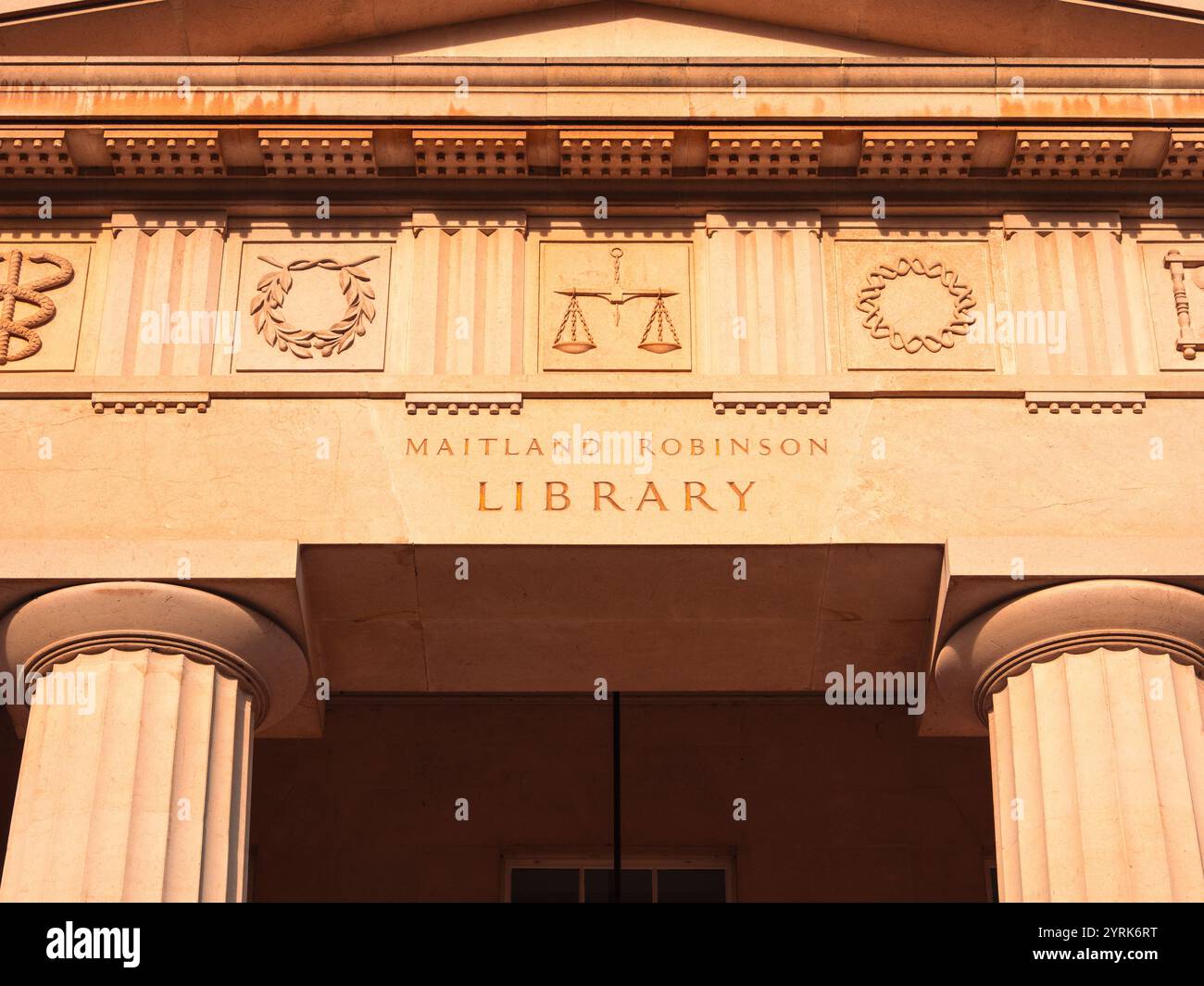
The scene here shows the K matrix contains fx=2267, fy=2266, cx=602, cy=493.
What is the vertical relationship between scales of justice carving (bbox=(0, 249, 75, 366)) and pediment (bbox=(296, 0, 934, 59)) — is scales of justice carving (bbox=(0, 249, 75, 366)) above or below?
below

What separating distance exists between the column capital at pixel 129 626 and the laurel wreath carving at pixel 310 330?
2.85m

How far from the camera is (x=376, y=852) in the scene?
26.8 m

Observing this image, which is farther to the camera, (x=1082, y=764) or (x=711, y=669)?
(x=711, y=669)

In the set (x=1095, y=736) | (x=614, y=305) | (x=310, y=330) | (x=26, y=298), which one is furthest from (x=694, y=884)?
(x=26, y=298)

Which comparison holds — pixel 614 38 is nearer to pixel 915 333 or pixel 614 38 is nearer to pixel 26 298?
pixel 915 333

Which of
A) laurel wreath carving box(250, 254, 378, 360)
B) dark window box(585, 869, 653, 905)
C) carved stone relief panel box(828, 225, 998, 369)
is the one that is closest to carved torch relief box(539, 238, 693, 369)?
carved stone relief panel box(828, 225, 998, 369)

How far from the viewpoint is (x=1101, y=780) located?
19.8m

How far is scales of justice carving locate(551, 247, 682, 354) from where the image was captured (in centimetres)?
2236

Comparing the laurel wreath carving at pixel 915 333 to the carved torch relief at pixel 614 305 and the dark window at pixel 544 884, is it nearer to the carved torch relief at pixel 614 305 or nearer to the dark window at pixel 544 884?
the carved torch relief at pixel 614 305

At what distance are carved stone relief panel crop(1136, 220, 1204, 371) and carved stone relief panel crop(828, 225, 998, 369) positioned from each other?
1.62 m

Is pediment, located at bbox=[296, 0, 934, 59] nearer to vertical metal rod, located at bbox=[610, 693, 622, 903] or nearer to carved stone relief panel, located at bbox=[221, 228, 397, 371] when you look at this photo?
carved stone relief panel, located at bbox=[221, 228, 397, 371]
